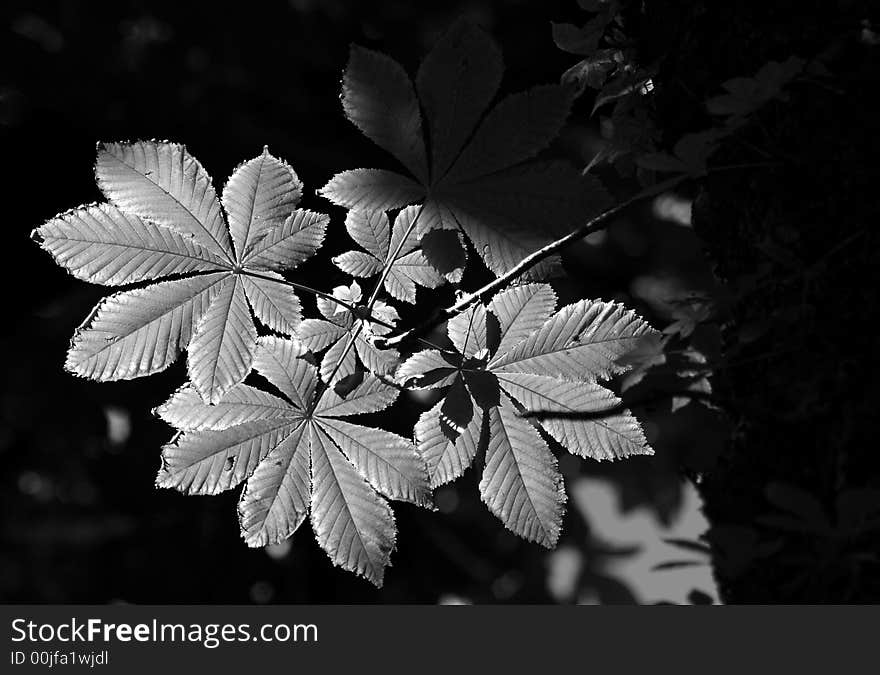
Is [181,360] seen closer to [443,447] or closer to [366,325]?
[366,325]

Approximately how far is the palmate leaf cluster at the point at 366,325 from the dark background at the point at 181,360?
1.20 metres

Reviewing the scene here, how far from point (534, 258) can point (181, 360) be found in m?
2.12

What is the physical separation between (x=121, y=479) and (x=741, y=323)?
3.45 meters

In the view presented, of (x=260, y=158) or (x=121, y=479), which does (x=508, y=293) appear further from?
(x=121, y=479)

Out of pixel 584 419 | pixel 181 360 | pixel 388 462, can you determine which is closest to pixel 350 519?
pixel 388 462

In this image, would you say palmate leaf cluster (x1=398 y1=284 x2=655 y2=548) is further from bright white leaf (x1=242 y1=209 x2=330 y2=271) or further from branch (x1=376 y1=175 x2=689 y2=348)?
Result: bright white leaf (x1=242 y1=209 x2=330 y2=271)

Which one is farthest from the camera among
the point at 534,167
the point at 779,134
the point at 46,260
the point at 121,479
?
the point at 121,479

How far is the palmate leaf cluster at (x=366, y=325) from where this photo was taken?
98cm

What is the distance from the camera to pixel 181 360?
2.83 meters

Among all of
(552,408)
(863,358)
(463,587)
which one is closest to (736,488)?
(863,358)

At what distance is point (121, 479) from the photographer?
3.78m

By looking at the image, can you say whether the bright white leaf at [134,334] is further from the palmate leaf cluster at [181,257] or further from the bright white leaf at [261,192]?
the bright white leaf at [261,192]

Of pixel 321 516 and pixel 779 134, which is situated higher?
pixel 779 134

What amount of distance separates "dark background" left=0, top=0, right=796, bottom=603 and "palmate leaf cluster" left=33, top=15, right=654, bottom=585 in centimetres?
120
